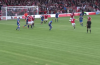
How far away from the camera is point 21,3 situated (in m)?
48.8

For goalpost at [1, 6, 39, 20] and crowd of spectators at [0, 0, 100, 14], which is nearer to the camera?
goalpost at [1, 6, 39, 20]

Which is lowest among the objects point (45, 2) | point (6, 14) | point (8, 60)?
point (8, 60)

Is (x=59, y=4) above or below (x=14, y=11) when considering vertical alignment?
above

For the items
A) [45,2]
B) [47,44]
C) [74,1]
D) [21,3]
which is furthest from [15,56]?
[74,1]

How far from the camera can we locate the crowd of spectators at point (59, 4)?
48.8m

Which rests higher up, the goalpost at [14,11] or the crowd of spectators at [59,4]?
the crowd of spectators at [59,4]

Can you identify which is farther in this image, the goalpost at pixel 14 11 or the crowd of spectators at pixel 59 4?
the crowd of spectators at pixel 59 4

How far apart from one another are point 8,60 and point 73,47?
19.5 feet

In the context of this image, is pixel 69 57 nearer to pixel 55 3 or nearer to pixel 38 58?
pixel 38 58

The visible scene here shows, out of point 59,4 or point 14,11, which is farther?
point 59,4

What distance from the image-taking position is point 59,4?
182 feet

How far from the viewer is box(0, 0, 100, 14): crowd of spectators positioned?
160ft

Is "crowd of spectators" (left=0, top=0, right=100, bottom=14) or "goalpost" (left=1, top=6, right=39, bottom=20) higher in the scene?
"crowd of spectators" (left=0, top=0, right=100, bottom=14)

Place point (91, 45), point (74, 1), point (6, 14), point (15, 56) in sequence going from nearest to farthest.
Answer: point (15, 56)
point (91, 45)
point (6, 14)
point (74, 1)
